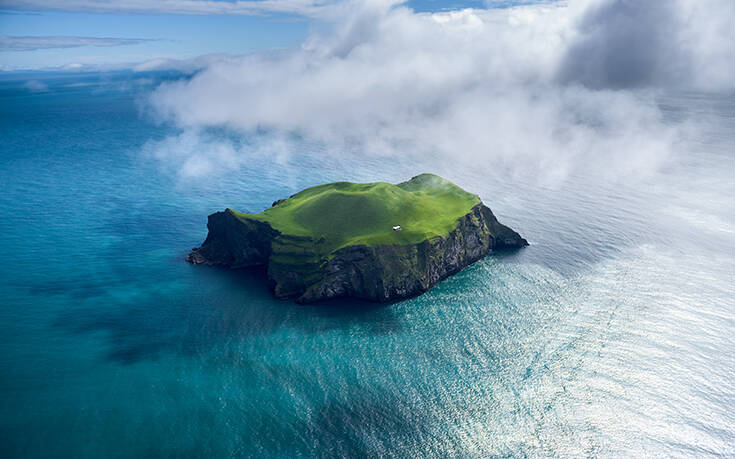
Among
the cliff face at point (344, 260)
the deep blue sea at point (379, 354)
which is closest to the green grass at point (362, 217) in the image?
the cliff face at point (344, 260)

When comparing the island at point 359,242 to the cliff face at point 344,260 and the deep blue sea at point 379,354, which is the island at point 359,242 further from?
the deep blue sea at point 379,354

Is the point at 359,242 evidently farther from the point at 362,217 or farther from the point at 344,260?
the point at 362,217

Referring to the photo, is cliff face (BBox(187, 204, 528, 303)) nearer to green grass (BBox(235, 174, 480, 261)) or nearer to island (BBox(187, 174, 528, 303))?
island (BBox(187, 174, 528, 303))

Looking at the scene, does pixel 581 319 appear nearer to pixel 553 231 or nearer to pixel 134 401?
pixel 553 231

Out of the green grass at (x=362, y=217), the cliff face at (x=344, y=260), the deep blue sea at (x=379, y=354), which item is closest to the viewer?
the deep blue sea at (x=379, y=354)

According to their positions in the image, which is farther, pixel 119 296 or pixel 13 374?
pixel 119 296

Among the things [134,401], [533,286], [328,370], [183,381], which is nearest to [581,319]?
[533,286]

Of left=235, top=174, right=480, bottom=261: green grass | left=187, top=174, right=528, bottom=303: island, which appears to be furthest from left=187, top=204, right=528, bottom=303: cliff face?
left=235, top=174, right=480, bottom=261: green grass
